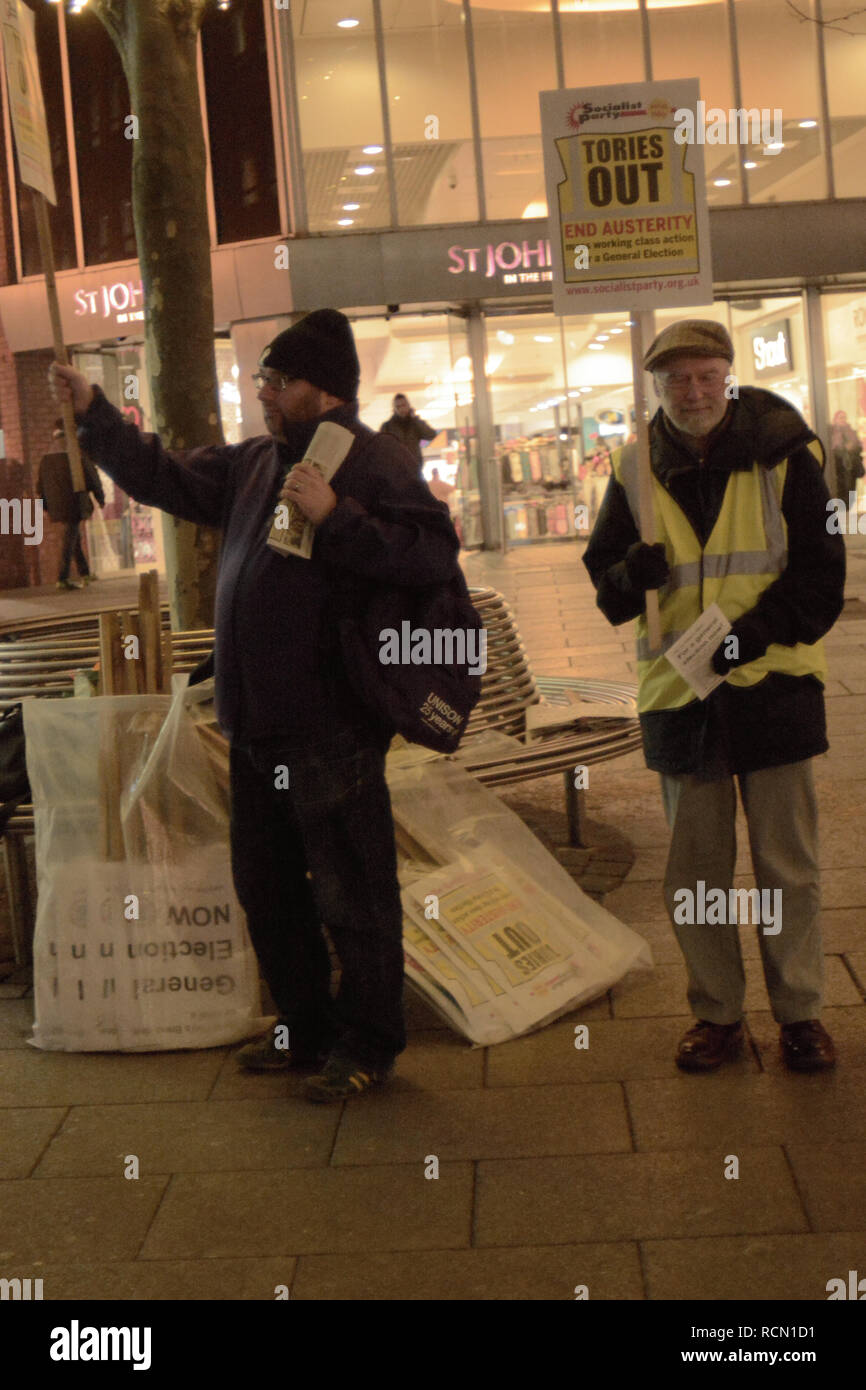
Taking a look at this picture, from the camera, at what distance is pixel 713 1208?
10.5 ft

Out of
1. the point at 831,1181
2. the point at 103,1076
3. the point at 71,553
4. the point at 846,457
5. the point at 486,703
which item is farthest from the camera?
the point at 846,457

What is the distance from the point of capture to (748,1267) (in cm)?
294

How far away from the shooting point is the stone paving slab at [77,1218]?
319 centimetres

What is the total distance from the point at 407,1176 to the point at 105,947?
3.96ft

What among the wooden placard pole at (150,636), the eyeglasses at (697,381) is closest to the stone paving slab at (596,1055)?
the wooden placard pole at (150,636)

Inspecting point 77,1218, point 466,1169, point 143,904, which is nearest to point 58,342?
point 143,904

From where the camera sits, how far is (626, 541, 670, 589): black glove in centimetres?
378

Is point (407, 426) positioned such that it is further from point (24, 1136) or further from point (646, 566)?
point (24, 1136)

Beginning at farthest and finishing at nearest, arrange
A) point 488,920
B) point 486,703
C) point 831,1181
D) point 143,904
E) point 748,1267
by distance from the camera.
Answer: point 486,703 → point 488,920 → point 143,904 → point 831,1181 → point 748,1267

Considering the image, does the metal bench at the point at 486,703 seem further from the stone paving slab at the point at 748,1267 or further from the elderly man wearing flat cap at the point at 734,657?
the stone paving slab at the point at 748,1267

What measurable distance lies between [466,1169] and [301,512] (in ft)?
4.82

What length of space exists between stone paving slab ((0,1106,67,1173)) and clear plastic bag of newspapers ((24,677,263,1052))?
1.31 ft

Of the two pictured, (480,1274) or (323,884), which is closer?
(480,1274)

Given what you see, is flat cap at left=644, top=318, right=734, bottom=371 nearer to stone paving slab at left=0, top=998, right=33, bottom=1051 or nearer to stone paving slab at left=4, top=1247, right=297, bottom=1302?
stone paving slab at left=4, top=1247, right=297, bottom=1302
